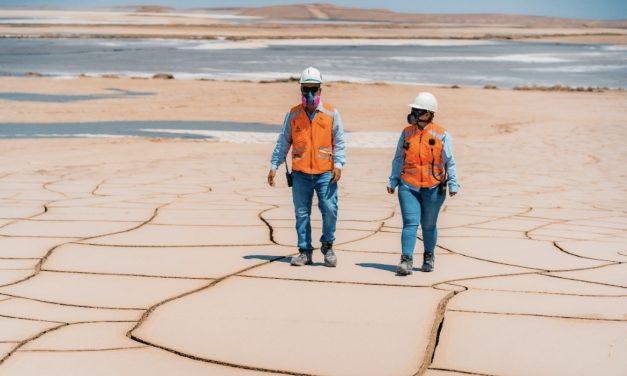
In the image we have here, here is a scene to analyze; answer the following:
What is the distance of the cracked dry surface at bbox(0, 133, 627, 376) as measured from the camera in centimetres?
438

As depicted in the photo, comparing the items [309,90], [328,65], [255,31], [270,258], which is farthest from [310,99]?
[255,31]

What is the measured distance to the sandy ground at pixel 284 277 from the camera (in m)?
4.41

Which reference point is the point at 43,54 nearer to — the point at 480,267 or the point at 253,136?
the point at 253,136

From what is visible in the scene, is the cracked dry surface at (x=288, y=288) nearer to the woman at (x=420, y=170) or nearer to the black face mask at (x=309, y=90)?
the woman at (x=420, y=170)

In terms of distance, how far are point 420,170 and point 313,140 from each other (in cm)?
68

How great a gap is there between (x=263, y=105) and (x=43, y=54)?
2763cm

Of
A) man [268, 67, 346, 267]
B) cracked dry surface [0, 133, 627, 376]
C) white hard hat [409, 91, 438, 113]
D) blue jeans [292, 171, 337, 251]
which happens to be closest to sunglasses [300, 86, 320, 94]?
man [268, 67, 346, 267]

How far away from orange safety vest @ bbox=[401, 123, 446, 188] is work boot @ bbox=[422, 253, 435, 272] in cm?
46

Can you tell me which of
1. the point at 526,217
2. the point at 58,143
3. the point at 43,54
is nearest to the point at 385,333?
the point at 526,217

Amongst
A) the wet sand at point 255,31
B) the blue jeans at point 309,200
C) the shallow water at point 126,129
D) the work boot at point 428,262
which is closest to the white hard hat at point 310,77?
the blue jeans at point 309,200

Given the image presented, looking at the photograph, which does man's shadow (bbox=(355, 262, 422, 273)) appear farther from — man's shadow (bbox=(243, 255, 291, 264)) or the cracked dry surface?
man's shadow (bbox=(243, 255, 291, 264))

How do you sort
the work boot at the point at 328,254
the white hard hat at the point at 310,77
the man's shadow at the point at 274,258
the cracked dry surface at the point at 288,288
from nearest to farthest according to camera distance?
1. the cracked dry surface at the point at 288,288
2. the white hard hat at the point at 310,77
3. the work boot at the point at 328,254
4. the man's shadow at the point at 274,258

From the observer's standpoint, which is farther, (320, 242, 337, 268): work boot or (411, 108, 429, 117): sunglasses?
(320, 242, 337, 268): work boot

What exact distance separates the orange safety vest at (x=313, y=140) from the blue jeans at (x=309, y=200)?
6 centimetres
